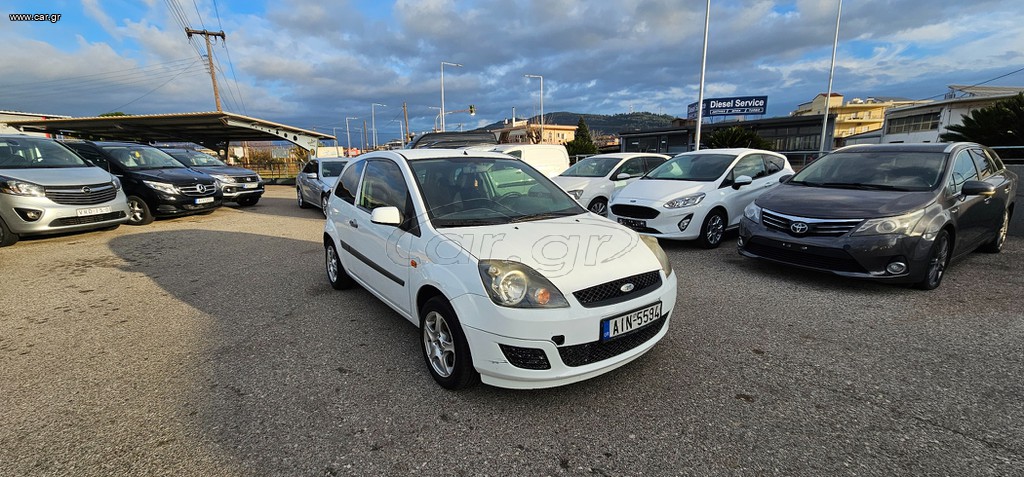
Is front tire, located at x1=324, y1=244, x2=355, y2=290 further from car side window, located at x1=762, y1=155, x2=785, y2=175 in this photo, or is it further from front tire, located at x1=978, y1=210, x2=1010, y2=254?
front tire, located at x1=978, y1=210, x2=1010, y2=254

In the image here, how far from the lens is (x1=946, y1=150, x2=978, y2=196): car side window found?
197 inches

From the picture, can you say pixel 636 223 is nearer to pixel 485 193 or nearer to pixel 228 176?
pixel 485 193

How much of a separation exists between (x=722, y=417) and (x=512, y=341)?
1.26 m

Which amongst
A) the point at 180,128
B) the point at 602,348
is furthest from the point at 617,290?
the point at 180,128

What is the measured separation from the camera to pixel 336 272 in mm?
4902

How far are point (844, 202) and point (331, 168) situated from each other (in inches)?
444

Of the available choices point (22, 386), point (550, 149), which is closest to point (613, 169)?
point (550, 149)

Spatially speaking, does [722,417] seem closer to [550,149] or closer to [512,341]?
[512,341]

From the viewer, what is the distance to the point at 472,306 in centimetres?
253

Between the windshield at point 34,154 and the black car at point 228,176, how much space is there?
328cm

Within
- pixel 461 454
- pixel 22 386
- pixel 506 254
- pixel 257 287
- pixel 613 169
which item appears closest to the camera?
pixel 461 454

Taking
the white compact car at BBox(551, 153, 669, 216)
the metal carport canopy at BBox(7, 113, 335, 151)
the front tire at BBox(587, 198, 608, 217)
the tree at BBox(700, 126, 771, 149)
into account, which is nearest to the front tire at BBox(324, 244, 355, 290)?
the white compact car at BBox(551, 153, 669, 216)

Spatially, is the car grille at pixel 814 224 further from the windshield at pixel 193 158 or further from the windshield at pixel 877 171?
the windshield at pixel 193 158

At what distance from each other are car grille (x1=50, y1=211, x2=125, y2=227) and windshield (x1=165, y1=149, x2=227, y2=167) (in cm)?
450
